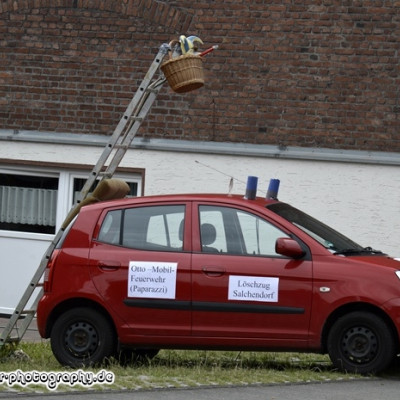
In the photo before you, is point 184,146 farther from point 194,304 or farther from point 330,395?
point 330,395

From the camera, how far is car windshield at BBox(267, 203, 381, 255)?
1024 cm

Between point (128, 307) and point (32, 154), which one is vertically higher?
point (32, 154)

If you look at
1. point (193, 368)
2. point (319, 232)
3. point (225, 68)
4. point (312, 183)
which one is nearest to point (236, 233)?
point (319, 232)

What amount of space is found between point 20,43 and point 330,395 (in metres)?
8.38

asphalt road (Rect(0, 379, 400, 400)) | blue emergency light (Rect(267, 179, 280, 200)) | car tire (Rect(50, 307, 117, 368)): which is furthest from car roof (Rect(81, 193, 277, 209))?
asphalt road (Rect(0, 379, 400, 400))

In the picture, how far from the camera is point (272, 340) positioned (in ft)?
32.8

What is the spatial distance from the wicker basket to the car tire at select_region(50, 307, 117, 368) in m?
2.37

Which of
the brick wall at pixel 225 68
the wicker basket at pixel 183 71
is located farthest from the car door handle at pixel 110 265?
the brick wall at pixel 225 68

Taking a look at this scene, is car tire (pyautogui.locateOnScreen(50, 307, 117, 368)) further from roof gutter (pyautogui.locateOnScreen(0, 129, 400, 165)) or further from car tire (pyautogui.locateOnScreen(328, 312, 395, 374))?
roof gutter (pyautogui.locateOnScreen(0, 129, 400, 165))

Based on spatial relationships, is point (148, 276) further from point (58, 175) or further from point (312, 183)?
point (58, 175)

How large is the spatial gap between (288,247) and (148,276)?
1.30 metres

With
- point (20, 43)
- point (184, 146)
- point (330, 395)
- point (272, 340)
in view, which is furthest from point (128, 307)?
point (20, 43)

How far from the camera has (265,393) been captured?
8852 millimetres

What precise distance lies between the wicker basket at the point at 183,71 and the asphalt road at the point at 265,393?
3.25 m
